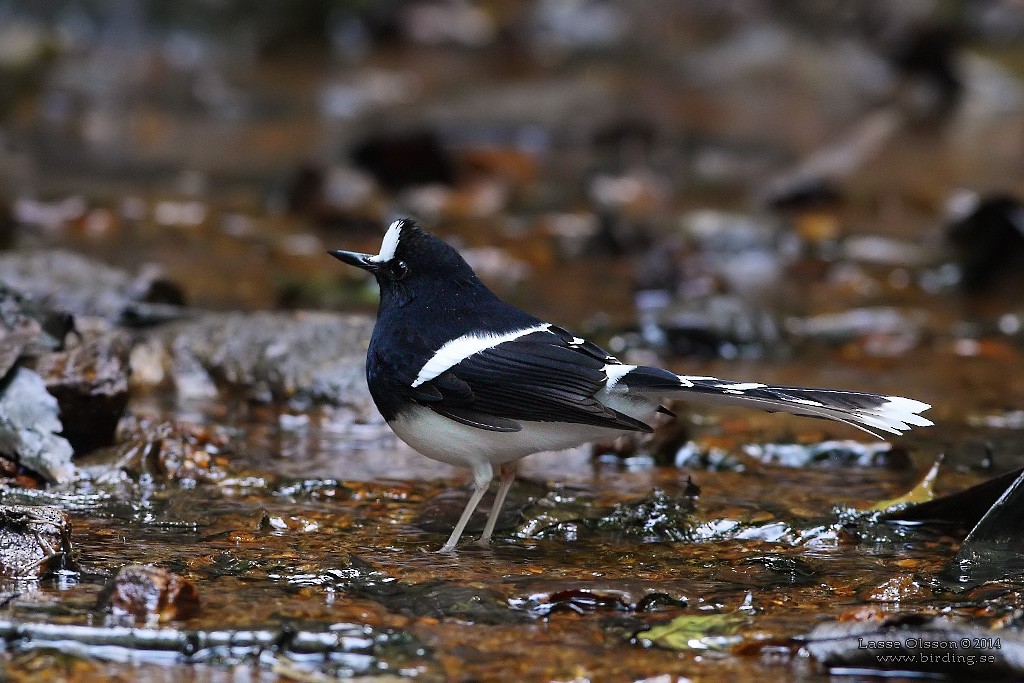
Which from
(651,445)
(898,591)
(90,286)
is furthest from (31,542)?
(90,286)

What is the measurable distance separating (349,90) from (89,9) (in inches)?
140

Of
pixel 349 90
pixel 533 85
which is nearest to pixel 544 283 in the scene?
pixel 533 85

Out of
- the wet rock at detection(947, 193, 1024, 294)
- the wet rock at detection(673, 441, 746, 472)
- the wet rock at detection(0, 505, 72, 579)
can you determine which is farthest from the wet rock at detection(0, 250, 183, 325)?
the wet rock at detection(947, 193, 1024, 294)

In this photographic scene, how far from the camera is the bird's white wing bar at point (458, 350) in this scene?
3955mm

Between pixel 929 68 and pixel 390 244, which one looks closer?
pixel 390 244

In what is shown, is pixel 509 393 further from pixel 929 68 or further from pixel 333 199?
pixel 929 68

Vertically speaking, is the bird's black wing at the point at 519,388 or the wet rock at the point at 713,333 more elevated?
the wet rock at the point at 713,333

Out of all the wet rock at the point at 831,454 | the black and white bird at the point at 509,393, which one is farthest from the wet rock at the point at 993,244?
the black and white bird at the point at 509,393

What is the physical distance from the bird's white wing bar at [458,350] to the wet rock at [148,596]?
3.83 feet

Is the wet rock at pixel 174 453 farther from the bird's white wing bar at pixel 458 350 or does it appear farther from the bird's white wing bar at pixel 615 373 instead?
the bird's white wing bar at pixel 615 373

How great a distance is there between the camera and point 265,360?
5539 mm

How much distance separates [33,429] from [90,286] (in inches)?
86.6

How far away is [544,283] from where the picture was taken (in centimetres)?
786

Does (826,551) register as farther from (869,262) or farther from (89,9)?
(89,9)
